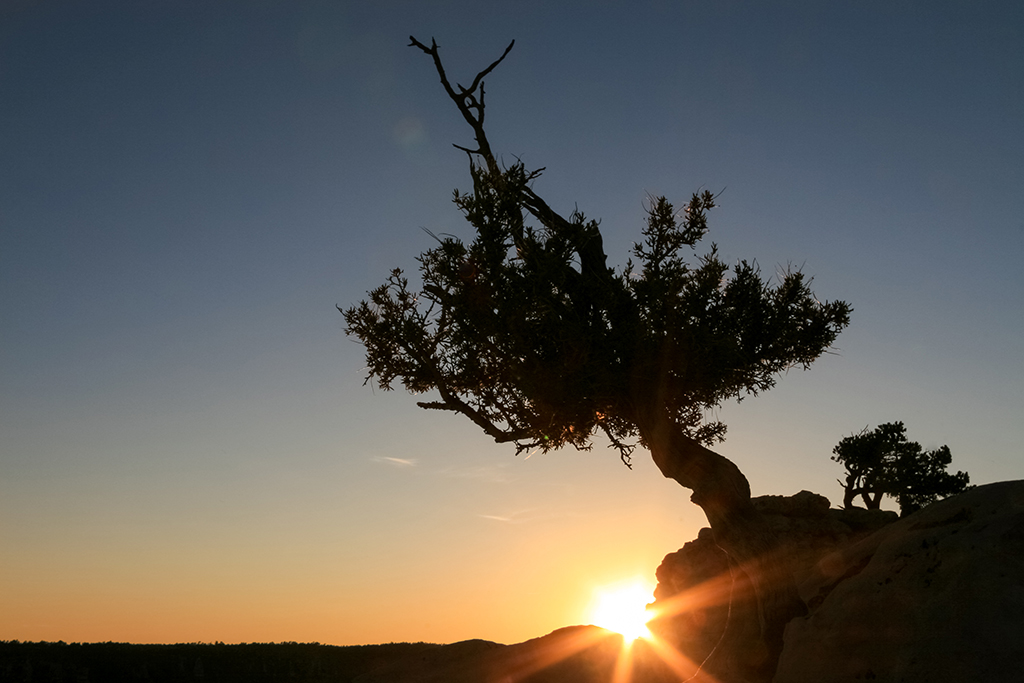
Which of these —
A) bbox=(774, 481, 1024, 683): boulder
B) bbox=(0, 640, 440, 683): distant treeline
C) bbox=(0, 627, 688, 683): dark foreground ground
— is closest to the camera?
bbox=(774, 481, 1024, 683): boulder

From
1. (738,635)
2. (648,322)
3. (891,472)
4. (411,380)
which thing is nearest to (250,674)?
(411,380)

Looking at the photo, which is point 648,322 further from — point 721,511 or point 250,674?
point 250,674

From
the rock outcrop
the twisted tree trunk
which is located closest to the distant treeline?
the rock outcrop

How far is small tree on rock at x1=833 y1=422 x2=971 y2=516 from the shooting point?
42531mm

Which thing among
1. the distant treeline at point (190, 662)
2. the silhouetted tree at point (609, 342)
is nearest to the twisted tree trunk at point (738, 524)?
the silhouetted tree at point (609, 342)

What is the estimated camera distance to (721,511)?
2528 cm

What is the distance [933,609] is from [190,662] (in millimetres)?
27160

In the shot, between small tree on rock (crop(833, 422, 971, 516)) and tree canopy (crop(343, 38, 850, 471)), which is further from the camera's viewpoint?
small tree on rock (crop(833, 422, 971, 516))

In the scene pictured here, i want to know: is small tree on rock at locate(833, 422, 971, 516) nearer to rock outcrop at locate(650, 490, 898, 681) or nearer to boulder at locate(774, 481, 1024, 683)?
rock outcrop at locate(650, 490, 898, 681)

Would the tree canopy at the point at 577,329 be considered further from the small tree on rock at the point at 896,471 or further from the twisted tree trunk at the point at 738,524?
the small tree on rock at the point at 896,471

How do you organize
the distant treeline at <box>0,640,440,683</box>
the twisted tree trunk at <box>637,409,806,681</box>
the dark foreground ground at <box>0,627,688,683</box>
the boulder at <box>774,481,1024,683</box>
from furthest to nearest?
the dark foreground ground at <box>0,627,688,683</box>, the distant treeline at <box>0,640,440,683</box>, the twisted tree trunk at <box>637,409,806,681</box>, the boulder at <box>774,481,1024,683</box>

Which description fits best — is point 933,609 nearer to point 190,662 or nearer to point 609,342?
point 609,342

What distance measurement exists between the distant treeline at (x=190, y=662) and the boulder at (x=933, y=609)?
19.9 meters

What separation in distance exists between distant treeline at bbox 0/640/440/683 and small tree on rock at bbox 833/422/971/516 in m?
26.5
